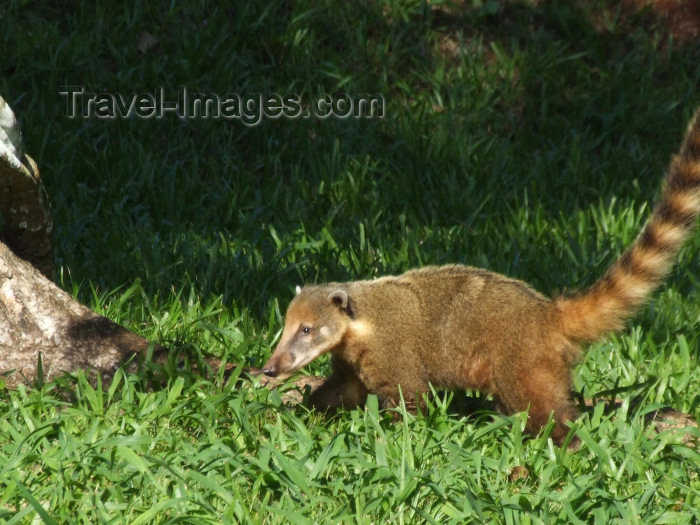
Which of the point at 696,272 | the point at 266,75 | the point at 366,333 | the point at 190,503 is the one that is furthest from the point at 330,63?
the point at 190,503

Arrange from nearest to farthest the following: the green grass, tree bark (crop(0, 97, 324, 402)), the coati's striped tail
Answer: the green grass < the coati's striped tail < tree bark (crop(0, 97, 324, 402))

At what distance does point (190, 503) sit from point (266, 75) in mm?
5057

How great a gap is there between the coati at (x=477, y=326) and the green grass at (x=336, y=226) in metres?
0.15

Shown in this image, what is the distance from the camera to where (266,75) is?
810 cm

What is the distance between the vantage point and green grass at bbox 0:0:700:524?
12.2ft

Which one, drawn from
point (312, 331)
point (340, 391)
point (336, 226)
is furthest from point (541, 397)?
point (336, 226)

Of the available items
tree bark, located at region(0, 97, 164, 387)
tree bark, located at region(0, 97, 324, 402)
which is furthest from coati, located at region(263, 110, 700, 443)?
tree bark, located at region(0, 97, 164, 387)

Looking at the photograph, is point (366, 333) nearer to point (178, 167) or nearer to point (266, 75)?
point (178, 167)

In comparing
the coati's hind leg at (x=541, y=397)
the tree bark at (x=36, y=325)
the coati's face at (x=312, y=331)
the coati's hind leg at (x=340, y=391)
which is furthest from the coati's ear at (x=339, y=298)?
the coati's hind leg at (x=541, y=397)

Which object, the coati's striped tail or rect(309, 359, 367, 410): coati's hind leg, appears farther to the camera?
rect(309, 359, 367, 410): coati's hind leg

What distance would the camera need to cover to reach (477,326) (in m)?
4.43

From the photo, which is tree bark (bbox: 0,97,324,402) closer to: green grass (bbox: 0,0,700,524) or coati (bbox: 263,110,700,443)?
green grass (bbox: 0,0,700,524)

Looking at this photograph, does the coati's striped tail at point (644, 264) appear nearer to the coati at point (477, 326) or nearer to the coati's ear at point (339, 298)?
the coati at point (477, 326)

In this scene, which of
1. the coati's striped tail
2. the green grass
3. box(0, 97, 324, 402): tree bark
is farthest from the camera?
box(0, 97, 324, 402): tree bark
